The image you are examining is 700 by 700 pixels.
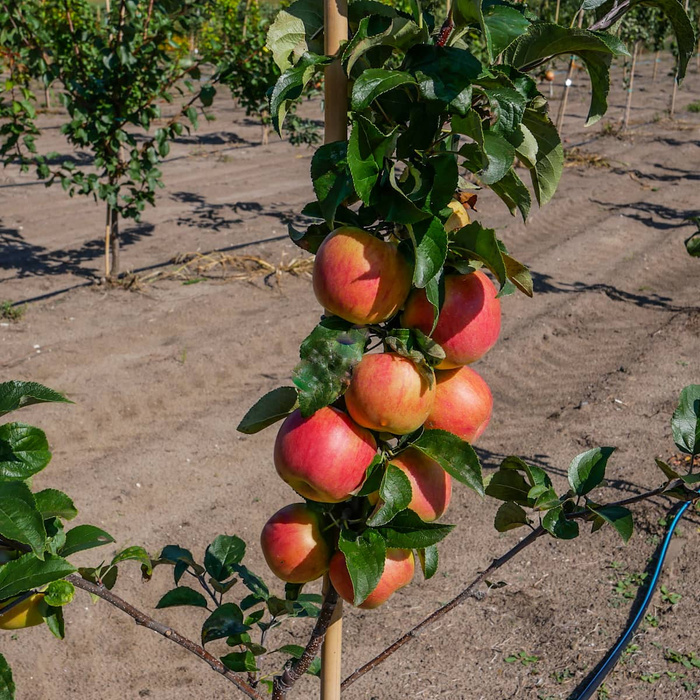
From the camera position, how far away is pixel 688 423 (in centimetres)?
107

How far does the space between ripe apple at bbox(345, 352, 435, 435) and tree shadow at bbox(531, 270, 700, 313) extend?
4.60m

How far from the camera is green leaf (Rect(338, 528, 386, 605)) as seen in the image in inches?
31.9

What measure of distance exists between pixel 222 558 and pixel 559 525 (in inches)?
20.8

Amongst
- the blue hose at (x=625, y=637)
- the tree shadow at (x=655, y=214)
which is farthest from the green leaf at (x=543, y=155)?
the tree shadow at (x=655, y=214)

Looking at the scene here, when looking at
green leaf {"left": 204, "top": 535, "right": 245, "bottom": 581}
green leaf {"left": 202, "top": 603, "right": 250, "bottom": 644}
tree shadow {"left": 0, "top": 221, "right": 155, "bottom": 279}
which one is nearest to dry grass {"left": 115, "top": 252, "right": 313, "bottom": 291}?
tree shadow {"left": 0, "top": 221, "right": 155, "bottom": 279}

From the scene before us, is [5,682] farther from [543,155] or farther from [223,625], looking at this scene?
[543,155]

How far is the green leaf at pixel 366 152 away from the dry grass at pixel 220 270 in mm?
4616

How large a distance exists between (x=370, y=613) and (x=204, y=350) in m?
2.15

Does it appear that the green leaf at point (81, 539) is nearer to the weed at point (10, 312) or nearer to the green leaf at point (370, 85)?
the green leaf at point (370, 85)

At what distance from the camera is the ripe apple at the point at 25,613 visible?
98 cm

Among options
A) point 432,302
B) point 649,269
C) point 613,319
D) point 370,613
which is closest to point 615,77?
point 649,269

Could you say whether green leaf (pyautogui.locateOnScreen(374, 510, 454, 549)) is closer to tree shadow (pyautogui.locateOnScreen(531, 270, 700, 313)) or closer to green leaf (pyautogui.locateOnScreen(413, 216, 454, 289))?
green leaf (pyautogui.locateOnScreen(413, 216, 454, 289))

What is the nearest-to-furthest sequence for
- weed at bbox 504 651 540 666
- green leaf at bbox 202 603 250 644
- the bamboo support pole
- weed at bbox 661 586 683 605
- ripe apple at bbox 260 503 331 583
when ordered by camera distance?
the bamboo support pole
ripe apple at bbox 260 503 331 583
green leaf at bbox 202 603 250 644
weed at bbox 504 651 540 666
weed at bbox 661 586 683 605

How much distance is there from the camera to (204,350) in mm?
4242
